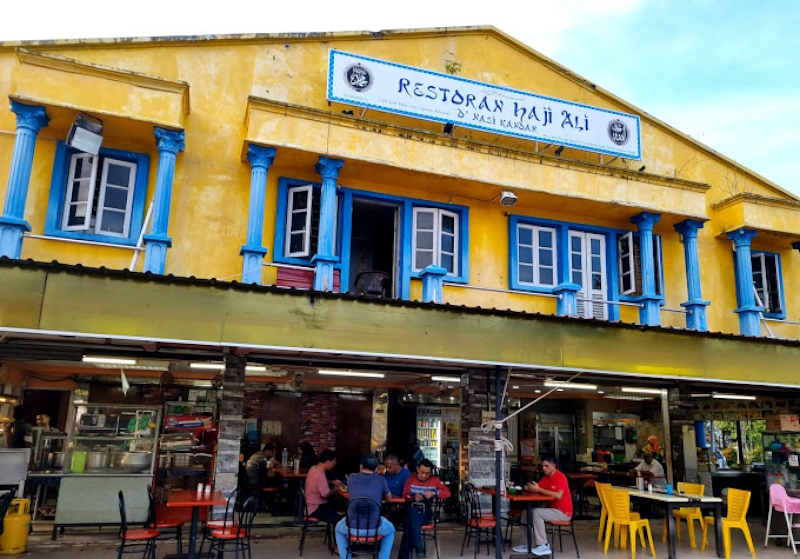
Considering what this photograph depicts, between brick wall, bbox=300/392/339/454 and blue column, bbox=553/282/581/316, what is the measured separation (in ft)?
22.5

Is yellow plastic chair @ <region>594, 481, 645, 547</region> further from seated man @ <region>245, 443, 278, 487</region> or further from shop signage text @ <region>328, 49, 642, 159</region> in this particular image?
shop signage text @ <region>328, 49, 642, 159</region>

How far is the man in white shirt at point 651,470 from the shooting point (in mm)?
13610

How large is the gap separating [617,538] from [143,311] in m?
9.27

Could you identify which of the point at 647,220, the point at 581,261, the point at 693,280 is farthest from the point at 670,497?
the point at 647,220

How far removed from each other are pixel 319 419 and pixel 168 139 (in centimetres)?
835

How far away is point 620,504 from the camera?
10.6 m

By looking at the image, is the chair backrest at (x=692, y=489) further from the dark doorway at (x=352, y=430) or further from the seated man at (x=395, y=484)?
the dark doorway at (x=352, y=430)

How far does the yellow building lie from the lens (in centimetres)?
812

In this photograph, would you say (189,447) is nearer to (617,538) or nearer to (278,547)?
(278,547)

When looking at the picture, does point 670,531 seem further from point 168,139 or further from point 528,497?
point 168,139

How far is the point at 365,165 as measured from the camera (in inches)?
473

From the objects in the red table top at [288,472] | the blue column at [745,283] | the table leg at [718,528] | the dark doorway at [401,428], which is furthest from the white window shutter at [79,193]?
the blue column at [745,283]

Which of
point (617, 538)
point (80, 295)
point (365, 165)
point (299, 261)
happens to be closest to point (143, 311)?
point (80, 295)

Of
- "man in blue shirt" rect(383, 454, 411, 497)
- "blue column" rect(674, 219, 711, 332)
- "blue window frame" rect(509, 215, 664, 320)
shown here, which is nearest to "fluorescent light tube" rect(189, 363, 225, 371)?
"man in blue shirt" rect(383, 454, 411, 497)
